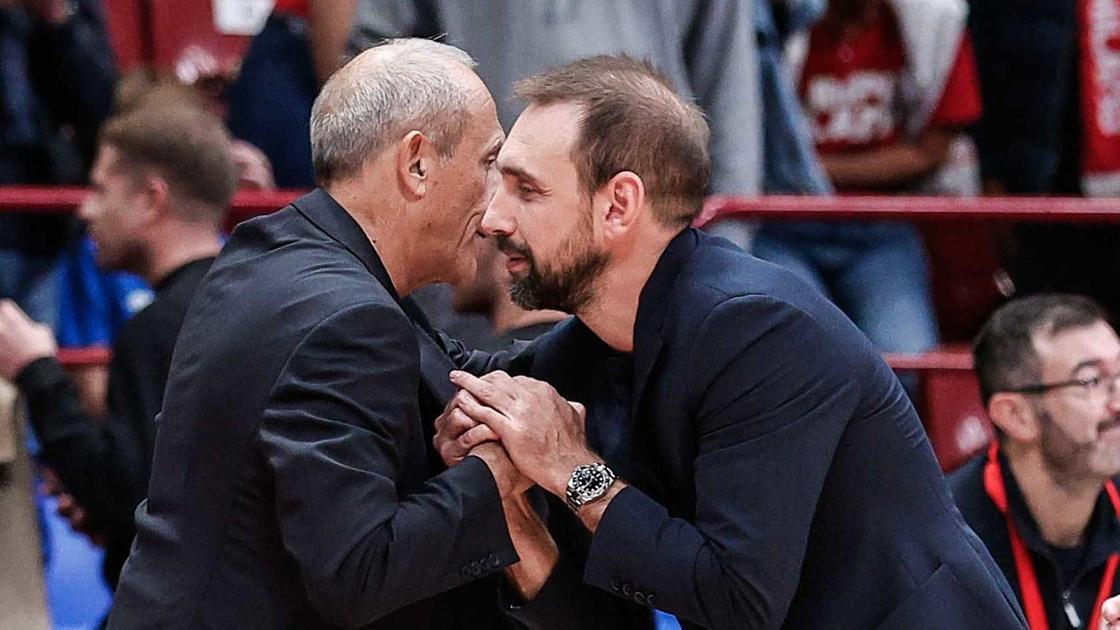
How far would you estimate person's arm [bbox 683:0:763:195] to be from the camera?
4.78 m

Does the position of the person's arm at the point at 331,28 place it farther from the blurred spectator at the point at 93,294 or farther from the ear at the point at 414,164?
the ear at the point at 414,164

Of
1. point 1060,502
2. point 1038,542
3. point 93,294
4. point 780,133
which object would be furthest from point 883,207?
point 93,294

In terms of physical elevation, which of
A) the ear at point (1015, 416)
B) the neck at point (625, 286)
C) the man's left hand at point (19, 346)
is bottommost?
the ear at point (1015, 416)

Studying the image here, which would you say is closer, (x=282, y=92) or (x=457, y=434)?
(x=457, y=434)

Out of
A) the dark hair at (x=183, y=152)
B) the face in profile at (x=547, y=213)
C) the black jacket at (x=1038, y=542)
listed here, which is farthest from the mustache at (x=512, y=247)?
the dark hair at (x=183, y=152)

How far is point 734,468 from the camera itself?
2.55 m

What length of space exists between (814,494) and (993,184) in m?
3.73

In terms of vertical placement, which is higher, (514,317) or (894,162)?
(514,317)

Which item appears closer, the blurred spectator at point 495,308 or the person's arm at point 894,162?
the blurred spectator at point 495,308

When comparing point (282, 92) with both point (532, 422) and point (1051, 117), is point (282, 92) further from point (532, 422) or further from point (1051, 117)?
point (532, 422)

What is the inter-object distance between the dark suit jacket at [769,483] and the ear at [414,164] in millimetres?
362

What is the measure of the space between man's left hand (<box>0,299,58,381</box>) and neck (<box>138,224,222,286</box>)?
293 millimetres

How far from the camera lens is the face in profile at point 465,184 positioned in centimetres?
275

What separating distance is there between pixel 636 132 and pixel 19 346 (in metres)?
1.95
